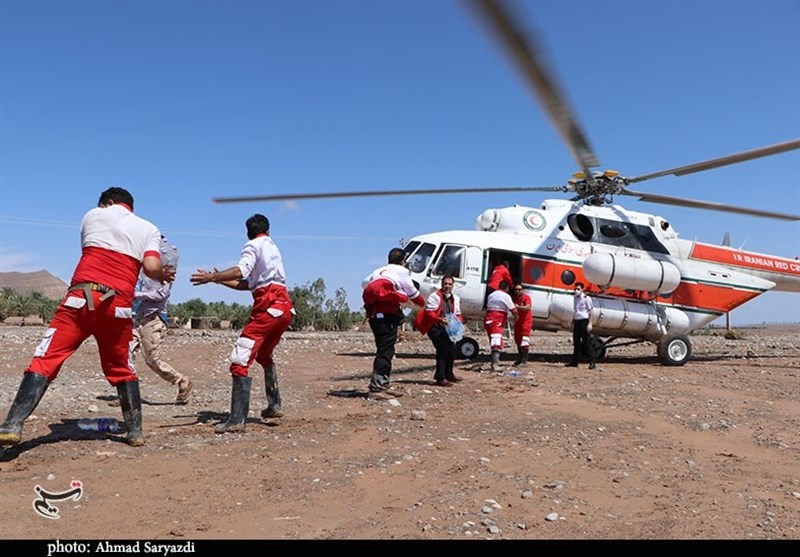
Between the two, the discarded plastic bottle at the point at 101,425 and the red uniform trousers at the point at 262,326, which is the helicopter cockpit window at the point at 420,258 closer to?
the red uniform trousers at the point at 262,326

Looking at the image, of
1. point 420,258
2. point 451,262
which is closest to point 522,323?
point 451,262

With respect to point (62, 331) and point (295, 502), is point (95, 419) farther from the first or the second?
point (295, 502)

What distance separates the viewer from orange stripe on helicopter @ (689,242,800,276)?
14.1 metres

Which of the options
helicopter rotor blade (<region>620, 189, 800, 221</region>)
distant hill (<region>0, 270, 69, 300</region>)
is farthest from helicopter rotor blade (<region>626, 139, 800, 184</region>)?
distant hill (<region>0, 270, 69, 300</region>)

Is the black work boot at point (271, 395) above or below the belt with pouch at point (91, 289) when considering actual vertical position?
below

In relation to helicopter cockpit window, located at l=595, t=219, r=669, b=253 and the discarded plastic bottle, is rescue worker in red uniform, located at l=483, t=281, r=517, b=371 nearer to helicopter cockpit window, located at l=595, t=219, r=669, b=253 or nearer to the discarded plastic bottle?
helicopter cockpit window, located at l=595, t=219, r=669, b=253

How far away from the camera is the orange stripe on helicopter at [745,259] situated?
1413cm

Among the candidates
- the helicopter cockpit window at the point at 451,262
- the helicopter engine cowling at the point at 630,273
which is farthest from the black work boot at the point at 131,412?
the helicopter engine cowling at the point at 630,273

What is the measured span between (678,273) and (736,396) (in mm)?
5160

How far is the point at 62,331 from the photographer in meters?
4.66

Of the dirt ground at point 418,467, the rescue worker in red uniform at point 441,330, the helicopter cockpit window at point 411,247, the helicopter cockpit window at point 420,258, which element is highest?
the helicopter cockpit window at point 411,247

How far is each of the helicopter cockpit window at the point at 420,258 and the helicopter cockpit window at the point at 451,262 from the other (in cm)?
22

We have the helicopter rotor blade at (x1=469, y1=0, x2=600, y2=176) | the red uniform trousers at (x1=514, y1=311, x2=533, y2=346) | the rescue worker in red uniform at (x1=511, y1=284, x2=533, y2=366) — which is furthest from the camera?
the red uniform trousers at (x1=514, y1=311, x2=533, y2=346)

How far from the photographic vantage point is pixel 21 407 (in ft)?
14.6
